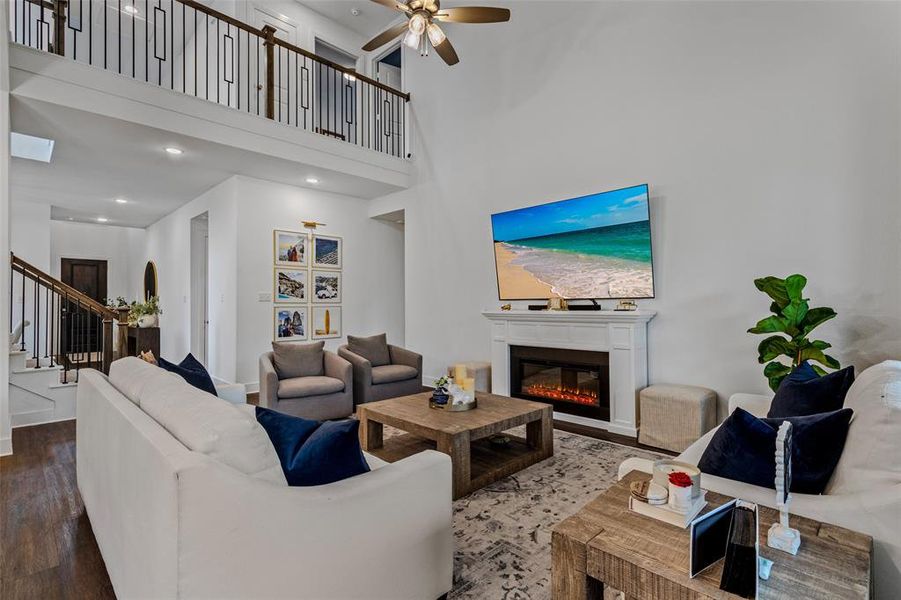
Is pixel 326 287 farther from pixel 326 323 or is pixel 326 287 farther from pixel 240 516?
pixel 240 516

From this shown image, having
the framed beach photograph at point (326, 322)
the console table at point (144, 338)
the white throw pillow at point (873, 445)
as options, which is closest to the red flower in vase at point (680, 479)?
the white throw pillow at point (873, 445)

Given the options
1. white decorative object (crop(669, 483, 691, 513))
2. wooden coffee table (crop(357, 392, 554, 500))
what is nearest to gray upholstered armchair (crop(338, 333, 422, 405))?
wooden coffee table (crop(357, 392, 554, 500))

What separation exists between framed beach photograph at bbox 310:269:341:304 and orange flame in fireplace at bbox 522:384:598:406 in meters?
3.28

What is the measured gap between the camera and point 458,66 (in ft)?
19.4

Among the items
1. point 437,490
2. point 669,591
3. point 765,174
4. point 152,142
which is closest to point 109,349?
point 152,142

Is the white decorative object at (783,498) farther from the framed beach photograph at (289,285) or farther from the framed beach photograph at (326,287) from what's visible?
the framed beach photograph at (326,287)

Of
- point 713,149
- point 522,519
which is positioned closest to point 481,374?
point 522,519

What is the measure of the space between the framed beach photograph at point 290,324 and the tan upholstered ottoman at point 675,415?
179 inches

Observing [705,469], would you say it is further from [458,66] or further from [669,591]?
[458,66]

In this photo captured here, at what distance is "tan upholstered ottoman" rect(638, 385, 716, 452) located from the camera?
11.4 ft

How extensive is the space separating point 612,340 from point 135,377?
3.61 metres

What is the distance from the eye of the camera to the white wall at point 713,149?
10.3ft

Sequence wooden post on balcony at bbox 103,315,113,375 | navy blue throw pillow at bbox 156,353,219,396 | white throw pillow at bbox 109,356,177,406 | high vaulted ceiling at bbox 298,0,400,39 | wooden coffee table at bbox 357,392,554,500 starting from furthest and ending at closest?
high vaulted ceiling at bbox 298,0,400,39
wooden post on balcony at bbox 103,315,113,375
wooden coffee table at bbox 357,392,554,500
navy blue throw pillow at bbox 156,353,219,396
white throw pillow at bbox 109,356,177,406

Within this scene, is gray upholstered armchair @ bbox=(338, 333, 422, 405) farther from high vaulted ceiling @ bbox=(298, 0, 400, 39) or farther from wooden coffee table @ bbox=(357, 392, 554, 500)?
high vaulted ceiling @ bbox=(298, 0, 400, 39)
